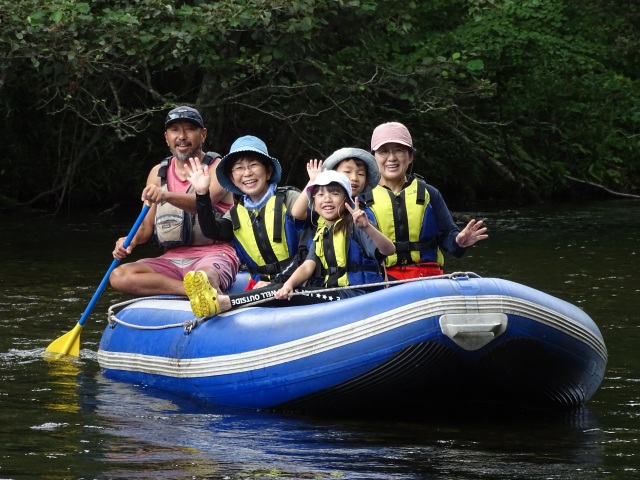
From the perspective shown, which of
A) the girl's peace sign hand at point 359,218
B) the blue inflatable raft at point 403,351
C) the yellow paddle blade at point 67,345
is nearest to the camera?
the blue inflatable raft at point 403,351

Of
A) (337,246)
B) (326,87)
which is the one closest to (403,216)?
(337,246)

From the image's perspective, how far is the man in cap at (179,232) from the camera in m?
6.61

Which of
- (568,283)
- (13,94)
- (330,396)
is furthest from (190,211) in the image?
(13,94)

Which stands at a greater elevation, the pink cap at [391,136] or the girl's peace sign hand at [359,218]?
the pink cap at [391,136]

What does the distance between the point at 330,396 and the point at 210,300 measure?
2.40 ft

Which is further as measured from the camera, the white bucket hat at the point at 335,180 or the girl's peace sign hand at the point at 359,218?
the white bucket hat at the point at 335,180

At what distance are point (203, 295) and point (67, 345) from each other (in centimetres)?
156

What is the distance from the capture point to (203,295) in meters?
5.81

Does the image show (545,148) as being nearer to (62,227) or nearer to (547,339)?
(62,227)

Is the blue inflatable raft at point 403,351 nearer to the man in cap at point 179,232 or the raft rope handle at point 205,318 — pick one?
the raft rope handle at point 205,318

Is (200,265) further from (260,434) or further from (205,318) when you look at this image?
(260,434)

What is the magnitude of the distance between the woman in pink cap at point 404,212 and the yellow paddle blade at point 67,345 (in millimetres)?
1792

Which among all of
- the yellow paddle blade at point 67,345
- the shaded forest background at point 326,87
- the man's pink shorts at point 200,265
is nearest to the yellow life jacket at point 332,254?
the man's pink shorts at point 200,265

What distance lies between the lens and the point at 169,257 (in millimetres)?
6863
